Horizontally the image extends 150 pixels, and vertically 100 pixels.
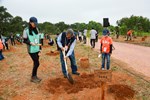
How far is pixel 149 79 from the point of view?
836cm

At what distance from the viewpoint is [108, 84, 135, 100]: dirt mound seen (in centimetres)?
644

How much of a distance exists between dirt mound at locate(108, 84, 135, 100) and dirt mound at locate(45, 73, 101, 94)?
56cm

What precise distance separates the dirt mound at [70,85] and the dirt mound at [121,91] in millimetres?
561

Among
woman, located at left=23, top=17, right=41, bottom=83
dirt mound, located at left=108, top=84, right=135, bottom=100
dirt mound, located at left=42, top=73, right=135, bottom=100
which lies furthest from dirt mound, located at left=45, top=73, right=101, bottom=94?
woman, located at left=23, top=17, right=41, bottom=83

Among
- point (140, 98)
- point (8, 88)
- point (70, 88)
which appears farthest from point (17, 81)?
point (140, 98)

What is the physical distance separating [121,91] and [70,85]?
1.59 meters

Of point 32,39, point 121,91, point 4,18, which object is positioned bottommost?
point 121,91

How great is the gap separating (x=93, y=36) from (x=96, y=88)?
10934mm

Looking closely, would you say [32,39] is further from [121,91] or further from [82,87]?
[121,91]

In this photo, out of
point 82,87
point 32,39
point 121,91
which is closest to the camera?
point 121,91

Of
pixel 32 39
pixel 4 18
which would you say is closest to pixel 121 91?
pixel 32 39

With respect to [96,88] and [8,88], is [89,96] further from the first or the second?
[8,88]

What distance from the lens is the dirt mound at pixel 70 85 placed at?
22.9 feet

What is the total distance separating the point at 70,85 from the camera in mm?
7379
